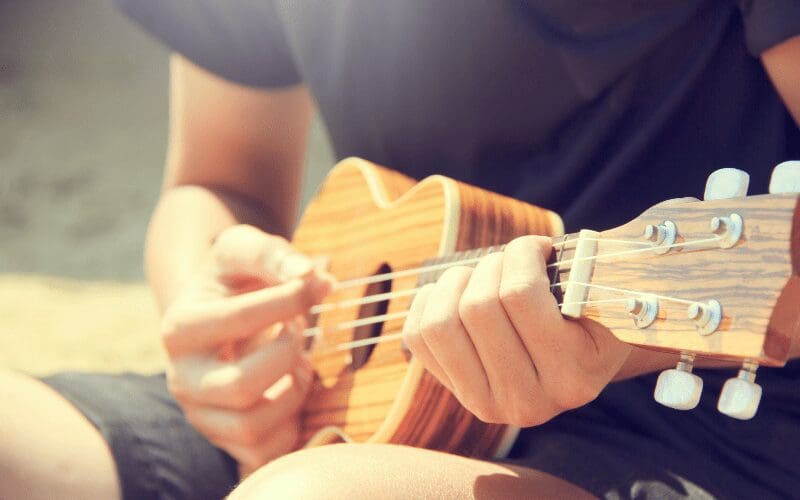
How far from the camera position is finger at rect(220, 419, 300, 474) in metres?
1.00

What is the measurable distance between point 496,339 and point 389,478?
13 cm

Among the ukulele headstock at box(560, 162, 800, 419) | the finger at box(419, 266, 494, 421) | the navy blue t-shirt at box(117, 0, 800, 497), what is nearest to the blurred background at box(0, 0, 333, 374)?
the navy blue t-shirt at box(117, 0, 800, 497)

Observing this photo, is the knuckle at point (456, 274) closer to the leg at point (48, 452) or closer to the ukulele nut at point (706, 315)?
the ukulele nut at point (706, 315)

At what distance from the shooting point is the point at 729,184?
615mm

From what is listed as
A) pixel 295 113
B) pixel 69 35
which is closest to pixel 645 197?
pixel 295 113

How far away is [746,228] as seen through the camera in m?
0.58

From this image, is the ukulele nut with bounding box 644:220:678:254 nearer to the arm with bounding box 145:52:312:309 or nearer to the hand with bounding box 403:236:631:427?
the hand with bounding box 403:236:631:427

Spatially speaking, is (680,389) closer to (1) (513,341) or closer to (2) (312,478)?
(1) (513,341)

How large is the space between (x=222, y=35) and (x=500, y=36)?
1.60ft

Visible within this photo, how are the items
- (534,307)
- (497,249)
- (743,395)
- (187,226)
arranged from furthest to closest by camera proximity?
(187,226) → (497,249) → (534,307) → (743,395)

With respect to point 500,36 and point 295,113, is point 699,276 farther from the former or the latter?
point 295,113

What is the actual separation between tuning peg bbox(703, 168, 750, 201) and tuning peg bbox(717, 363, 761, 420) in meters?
0.11

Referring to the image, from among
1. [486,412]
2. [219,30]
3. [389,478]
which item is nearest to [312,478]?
[389,478]

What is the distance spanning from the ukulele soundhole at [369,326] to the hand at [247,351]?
0.06m
